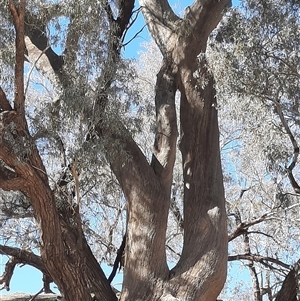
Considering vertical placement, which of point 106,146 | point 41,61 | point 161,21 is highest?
point 161,21

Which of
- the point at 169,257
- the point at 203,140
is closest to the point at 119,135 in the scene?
the point at 203,140

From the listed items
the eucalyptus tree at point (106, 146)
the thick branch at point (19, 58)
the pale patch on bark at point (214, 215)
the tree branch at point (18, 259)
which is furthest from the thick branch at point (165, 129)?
the tree branch at point (18, 259)

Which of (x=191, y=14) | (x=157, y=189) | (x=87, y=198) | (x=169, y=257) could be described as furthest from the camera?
(x=169, y=257)

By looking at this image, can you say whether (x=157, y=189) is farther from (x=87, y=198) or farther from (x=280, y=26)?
(x=280, y=26)

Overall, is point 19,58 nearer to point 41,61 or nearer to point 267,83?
point 41,61

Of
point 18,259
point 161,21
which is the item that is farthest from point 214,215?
point 161,21

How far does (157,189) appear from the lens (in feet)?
23.7

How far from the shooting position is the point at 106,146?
718 centimetres

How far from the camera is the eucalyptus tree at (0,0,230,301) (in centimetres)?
668

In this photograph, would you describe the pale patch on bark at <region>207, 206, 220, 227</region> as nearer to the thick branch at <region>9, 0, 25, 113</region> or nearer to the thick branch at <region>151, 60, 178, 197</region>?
the thick branch at <region>151, 60, 178, 197</region>

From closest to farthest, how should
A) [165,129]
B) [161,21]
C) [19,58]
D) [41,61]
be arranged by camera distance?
[19,58] < [165,129] < [41,61] < [161,21]

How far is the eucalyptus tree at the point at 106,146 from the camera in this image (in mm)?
6676

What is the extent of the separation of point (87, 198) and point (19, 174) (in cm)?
251

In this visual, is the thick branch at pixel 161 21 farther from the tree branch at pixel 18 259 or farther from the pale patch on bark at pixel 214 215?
the tree branch at pixel 18 259
